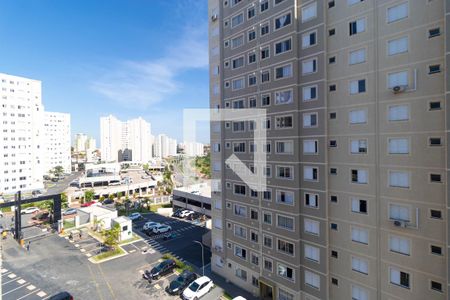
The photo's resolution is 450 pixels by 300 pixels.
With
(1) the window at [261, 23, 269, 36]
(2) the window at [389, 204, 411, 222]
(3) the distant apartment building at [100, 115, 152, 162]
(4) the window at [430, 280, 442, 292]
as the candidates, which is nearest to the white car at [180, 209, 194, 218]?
(1) the window at [261, 23, 269, 36]

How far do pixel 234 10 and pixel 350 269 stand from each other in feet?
75.1

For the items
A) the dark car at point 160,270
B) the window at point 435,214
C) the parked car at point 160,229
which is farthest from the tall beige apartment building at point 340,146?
the parked car at point 160,229

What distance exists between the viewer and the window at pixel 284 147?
17.9 meters

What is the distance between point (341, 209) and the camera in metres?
15.9

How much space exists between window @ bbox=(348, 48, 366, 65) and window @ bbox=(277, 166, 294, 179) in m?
8.28

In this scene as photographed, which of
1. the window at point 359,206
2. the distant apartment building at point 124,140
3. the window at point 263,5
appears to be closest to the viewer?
the window at point 359,206

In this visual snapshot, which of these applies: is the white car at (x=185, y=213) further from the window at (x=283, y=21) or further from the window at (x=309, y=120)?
the window at (x=283, y=21)

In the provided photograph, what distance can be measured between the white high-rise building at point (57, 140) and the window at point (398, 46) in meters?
111

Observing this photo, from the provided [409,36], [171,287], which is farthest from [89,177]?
[409,36]

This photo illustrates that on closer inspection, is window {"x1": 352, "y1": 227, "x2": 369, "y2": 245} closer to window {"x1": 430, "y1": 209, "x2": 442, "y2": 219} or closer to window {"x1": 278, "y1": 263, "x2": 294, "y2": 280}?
window {"x1": 430, "y1": 209, "x2": 442, "y2": 219}

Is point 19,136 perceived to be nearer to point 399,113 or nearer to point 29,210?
point 29,210

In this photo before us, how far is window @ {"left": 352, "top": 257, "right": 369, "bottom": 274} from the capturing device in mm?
14906

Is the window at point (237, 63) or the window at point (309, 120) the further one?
the window at point (237, 63)

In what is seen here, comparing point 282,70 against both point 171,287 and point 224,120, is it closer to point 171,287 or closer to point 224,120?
point 224,120
